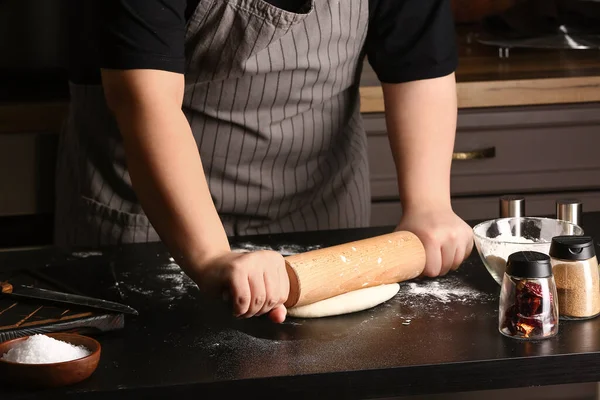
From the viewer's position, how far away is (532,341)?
0.88 metres

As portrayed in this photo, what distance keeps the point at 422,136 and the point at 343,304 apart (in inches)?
12.5

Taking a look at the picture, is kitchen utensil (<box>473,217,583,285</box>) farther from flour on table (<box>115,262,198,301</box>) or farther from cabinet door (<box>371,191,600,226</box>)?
cabinet door (<box>371,191,600,226</box>)

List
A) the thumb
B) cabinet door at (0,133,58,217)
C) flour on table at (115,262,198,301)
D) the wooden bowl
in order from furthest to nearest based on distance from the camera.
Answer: cabinet door at (0,133,58,217)
flour on table at (115,262,198,301)
the thumb
the wooden bowl

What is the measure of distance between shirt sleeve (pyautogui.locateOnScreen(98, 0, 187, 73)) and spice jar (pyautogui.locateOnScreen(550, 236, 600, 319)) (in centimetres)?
44

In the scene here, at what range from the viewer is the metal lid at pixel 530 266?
865 mm

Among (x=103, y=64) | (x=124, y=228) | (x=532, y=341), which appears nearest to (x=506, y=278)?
(x=532, y=341)

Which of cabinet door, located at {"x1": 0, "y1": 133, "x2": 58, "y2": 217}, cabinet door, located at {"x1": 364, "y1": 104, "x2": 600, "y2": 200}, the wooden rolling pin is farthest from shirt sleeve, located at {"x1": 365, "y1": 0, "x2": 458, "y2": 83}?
cabinet door, located at {"x1": 0, "y1": 133, "x2": 58, "y2": 217}

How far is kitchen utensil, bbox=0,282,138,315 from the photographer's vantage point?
0.92 m

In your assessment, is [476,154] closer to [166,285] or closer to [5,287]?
[166,285]

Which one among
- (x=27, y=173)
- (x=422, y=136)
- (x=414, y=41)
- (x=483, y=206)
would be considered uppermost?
(x=414, y=41)

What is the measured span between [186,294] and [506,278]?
0.35m

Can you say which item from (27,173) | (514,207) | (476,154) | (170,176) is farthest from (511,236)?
(27,173)

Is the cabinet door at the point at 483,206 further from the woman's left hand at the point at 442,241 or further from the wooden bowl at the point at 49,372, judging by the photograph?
the wooden bowl at the point at 49,372

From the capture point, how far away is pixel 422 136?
1.19m
